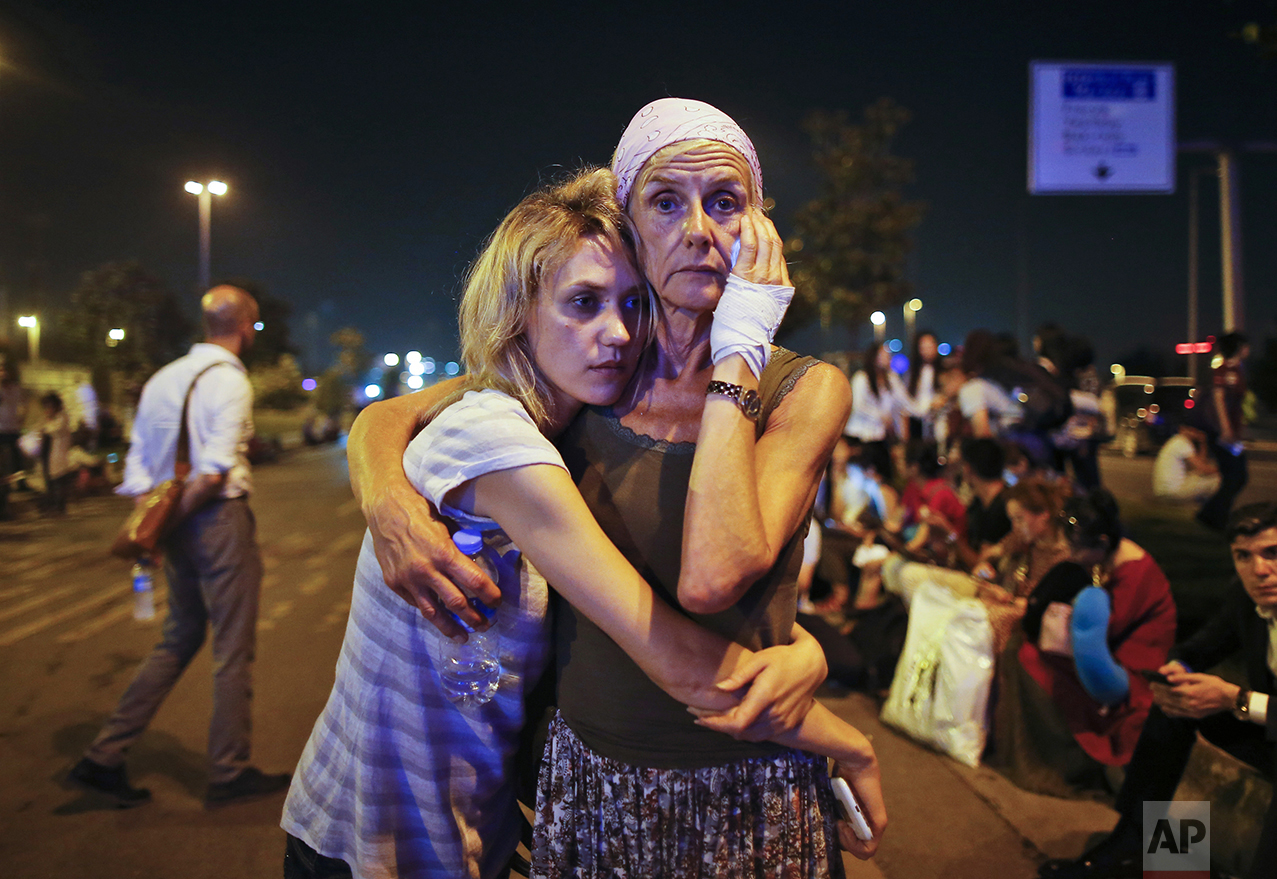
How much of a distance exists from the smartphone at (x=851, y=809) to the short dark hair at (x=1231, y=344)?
22.3 ft

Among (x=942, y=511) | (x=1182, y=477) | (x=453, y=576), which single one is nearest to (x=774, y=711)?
(x=453, y=576)

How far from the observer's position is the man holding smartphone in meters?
2.76

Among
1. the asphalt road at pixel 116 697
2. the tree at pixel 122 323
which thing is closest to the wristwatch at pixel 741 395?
the asphalt road at pixel 116 697

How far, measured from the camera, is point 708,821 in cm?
141

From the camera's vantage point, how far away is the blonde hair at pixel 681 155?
148 centimetres

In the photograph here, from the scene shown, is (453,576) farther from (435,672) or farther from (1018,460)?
(1018,460)

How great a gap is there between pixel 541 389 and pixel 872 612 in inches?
171

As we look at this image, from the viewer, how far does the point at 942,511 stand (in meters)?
6.28

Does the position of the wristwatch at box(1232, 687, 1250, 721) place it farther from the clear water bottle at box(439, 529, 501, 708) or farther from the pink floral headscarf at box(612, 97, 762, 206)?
the clear water bottle at box(439, 529, 501, 708)

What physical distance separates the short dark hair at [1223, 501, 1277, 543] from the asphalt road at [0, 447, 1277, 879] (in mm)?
1464

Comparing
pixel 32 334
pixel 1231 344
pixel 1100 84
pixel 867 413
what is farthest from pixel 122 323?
pixel 1231 344

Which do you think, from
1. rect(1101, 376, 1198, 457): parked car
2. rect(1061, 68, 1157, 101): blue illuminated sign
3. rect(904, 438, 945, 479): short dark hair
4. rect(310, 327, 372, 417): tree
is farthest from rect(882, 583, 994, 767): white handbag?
rect(310, 327, 372, 417): tree

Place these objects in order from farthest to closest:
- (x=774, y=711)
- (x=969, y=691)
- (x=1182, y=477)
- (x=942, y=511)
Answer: (x=1182, y=477), (x=942, y=511), (x=969, y=691), (x=774, y=711)

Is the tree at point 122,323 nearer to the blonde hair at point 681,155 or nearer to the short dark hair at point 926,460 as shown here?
the short dark hair at point 926,460
